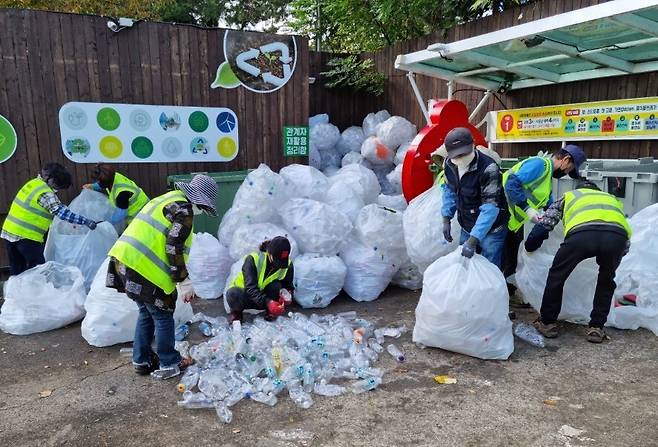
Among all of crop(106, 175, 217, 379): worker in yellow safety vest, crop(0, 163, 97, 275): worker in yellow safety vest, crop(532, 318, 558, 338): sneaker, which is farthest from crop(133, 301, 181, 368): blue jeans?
crop(532, 318, 558, 338): sneaker

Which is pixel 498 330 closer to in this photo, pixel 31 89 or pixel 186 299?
pixel 186 299

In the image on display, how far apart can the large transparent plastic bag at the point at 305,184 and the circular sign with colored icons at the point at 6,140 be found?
112 inches

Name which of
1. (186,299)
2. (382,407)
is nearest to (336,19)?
(186,299)

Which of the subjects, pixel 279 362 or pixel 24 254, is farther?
pixel 24 254

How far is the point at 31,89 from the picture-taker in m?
5.30

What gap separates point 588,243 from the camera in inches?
134

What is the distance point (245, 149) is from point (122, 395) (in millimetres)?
4093

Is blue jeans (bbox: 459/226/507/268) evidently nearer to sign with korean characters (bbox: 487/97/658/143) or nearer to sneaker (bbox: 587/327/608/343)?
sneaker (bbox: 587/327/608/343)

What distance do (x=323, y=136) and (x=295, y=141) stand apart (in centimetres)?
89

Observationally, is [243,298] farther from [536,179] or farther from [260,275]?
[536,179]

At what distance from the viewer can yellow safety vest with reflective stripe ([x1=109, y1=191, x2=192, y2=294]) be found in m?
3.05

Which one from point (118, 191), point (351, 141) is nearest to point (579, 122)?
point (351, 141)

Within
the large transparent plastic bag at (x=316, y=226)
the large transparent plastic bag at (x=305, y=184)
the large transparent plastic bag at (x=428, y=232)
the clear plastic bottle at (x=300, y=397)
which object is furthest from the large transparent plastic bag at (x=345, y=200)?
the clear plastic bottle at (x=300, y=397)

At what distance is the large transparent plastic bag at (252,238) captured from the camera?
4656 millimetres
